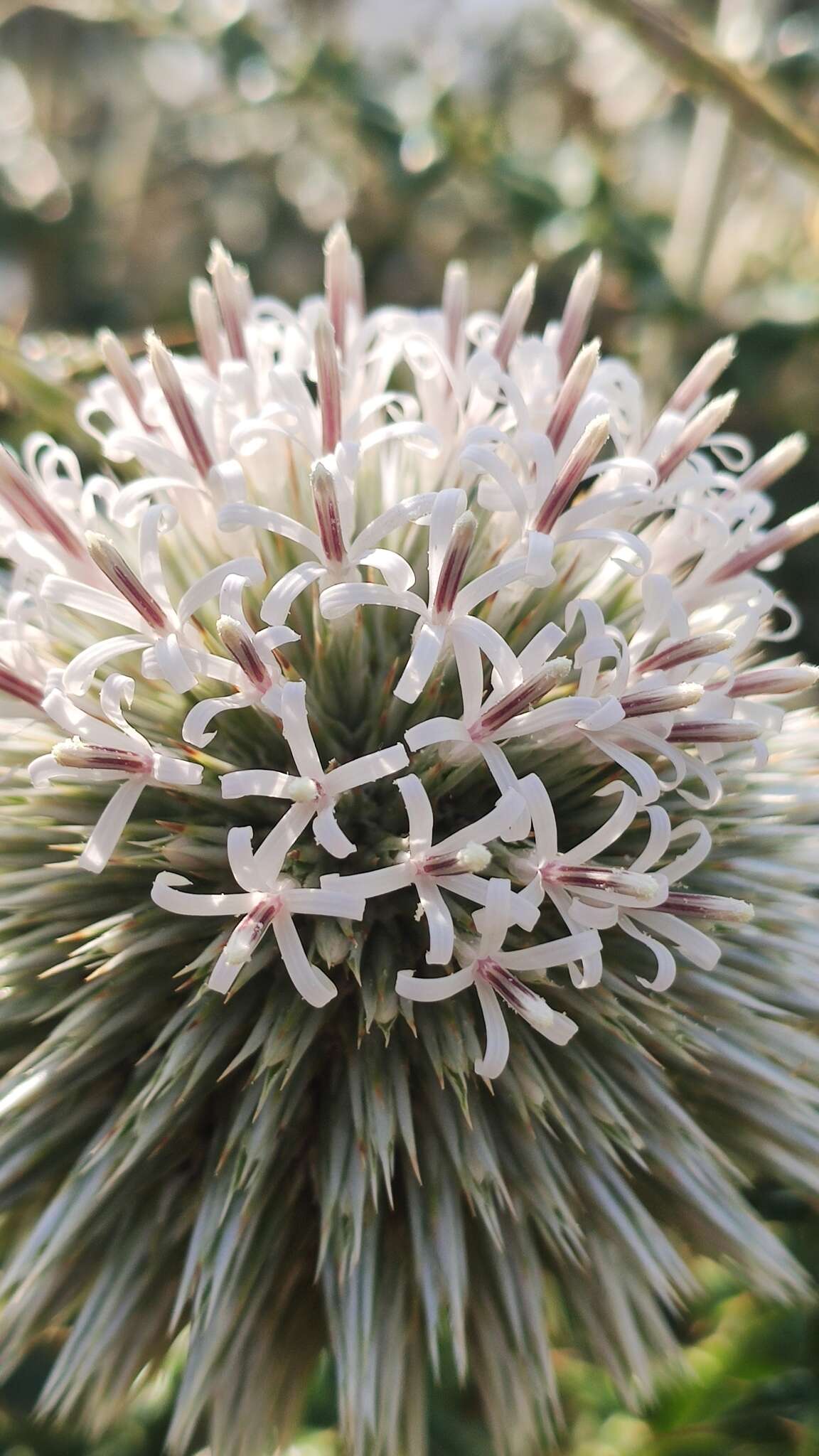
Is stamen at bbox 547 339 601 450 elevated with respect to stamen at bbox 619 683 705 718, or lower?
elevated

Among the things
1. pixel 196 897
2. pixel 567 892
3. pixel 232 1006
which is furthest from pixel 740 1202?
pixel 196 897

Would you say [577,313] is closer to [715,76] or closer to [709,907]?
[715,76]

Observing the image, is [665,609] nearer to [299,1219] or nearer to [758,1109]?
[758,1109]

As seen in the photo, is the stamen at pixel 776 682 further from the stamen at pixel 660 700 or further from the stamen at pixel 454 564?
the stamen at pixel 454 564

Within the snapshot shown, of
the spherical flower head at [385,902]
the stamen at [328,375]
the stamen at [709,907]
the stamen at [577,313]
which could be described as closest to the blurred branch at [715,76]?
the stamen at [577,313]

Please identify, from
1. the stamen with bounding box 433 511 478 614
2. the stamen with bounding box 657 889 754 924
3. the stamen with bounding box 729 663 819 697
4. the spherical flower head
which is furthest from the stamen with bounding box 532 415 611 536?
the stamen with bounding box 657 889 754 924

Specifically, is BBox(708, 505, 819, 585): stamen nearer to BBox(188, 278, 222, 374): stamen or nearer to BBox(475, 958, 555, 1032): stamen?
BBox(475, 958, 555, 1032): stamen

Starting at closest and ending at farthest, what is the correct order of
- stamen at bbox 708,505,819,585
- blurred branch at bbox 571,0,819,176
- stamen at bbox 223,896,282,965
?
stamen at bbox 223,896,282,965 → stamen at bbox 708,505,819,585 → blurred branch at bbox 571,0,819,176
